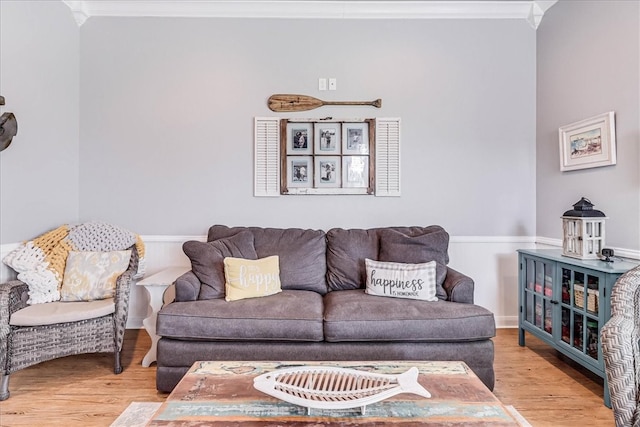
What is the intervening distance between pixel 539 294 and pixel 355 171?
1.74 m

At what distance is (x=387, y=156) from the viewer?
328 centimetres

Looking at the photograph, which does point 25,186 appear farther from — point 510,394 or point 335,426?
point 510,394

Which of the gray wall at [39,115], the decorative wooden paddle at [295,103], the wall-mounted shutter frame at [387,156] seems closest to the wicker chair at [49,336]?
the gray wall at [39,115]

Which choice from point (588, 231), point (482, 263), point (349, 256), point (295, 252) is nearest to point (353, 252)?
point (349, 256)

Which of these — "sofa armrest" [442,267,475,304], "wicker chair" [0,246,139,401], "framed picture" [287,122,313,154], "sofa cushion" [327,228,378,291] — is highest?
"framed picture" [287,122,313,154]

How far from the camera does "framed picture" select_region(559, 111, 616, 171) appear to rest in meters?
2.46

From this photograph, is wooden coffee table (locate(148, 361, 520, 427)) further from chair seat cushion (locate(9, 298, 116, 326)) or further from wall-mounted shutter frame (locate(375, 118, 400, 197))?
wall-mounted shutter frame (locate(375, 118, 400, 197))

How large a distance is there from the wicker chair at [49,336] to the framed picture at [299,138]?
1.68 m

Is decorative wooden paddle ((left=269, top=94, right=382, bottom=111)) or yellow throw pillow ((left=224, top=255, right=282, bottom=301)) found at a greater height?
decorative wooden paddle ((left=269, top=94, right=382, bottom=111))

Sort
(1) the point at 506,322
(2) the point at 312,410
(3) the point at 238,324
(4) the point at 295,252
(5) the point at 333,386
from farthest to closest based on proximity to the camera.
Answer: (1) the point at 506,322 → (4) the point at 295,252 → (3) the point at 238,324 → (5) the point at 333,386 → (2) the point at 312,410

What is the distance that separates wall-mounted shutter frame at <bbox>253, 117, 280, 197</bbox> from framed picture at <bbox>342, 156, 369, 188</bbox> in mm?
610

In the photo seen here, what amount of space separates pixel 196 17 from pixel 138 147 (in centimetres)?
130

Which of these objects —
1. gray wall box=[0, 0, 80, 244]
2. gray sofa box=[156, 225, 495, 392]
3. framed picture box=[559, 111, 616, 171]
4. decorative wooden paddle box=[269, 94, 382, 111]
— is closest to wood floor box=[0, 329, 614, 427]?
gray sofa box=[156, 225, 495, 392]

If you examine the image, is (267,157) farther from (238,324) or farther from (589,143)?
(589,143)
